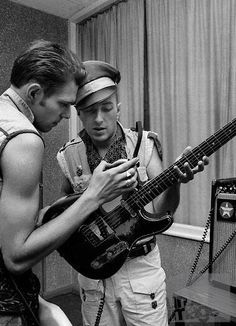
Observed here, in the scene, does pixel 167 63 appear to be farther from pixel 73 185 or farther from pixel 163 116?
pixel 73 185

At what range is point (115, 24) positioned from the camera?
2736 mm

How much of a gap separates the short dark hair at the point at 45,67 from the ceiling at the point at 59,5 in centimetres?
216

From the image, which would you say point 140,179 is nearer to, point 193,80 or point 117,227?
point 117,227

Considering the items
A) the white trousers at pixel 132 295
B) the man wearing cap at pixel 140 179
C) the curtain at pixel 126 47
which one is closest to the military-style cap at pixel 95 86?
the man wearing cap at pixel 140 179

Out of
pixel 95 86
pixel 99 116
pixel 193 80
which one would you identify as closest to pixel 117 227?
pixel 99 116

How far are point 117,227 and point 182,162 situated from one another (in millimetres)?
376

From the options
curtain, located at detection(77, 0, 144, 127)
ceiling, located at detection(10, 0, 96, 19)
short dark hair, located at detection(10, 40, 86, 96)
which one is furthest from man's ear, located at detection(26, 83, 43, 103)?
ceiling, located at detection(10, 0, 96, 19)

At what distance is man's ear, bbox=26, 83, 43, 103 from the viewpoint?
90 centimetres

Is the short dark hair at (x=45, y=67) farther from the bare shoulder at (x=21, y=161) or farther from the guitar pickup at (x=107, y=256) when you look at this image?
the guitar pickup at (x=107, y=256)

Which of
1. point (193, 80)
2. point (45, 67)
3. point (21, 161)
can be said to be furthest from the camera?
point (193, 80)

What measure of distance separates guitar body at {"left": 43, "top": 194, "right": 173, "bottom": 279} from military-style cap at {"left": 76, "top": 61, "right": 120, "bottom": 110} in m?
0.43

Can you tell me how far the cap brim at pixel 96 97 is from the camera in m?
1.37

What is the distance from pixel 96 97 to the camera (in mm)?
1373

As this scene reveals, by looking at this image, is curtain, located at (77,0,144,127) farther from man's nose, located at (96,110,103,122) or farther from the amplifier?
the amplifier
